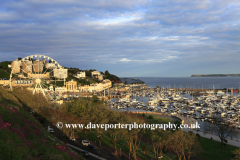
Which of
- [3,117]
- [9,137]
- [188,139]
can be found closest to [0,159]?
[9,137]

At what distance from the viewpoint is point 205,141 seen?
91.1ft

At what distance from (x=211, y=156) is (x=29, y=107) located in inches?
891

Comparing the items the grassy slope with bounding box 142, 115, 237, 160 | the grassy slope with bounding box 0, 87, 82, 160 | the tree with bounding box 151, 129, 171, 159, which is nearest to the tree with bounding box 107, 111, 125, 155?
the tree with bounding box 151, 129, 171, 159

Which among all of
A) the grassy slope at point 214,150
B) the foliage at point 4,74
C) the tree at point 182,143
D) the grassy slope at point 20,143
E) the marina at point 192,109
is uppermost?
the foliage at point 4,74

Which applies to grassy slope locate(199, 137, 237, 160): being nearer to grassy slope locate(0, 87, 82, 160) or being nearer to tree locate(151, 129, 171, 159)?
tree locate(151, 129, 171, 159)

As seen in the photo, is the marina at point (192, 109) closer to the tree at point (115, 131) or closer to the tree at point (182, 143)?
the tree at point (182, 143)

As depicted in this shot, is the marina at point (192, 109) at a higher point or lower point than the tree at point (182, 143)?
lower

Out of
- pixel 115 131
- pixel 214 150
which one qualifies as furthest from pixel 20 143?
pixel 214 150

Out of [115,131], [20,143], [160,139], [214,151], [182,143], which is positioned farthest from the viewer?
[214,151]

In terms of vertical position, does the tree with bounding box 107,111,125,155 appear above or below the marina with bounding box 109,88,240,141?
above

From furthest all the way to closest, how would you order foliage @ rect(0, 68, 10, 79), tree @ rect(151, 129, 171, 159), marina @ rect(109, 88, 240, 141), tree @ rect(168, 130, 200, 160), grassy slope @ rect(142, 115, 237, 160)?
foliage @ rect(0, 68, 10, 79) → marina @ rect(109, 88, 240, 141) → grassy slope @ rect(142, 115, 237, 160) → tree @ rect(151, 129, 171, 159) → tree @ rect(168, 130, 200, 160)

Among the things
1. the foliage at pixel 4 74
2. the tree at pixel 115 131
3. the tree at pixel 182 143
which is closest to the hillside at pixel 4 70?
the foliage at pixel 4 74

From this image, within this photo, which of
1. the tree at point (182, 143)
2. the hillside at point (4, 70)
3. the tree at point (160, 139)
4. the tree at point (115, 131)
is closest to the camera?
Answer: the tree at point (182, 143)

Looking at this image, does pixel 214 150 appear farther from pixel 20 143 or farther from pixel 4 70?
pixel 4 70
